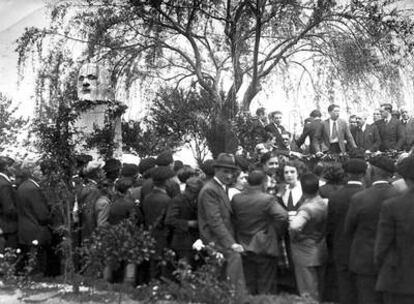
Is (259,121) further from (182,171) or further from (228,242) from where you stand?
(228,242)

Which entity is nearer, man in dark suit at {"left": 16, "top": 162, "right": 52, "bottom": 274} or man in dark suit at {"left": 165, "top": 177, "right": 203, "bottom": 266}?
man in dark suit at {"left": 165, "top": 177, "right": 203, "bottom": 266}

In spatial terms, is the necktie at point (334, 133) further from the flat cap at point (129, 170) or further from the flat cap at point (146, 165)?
the flat cap at point (129, 170)

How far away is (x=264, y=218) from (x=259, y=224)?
0.29 feet

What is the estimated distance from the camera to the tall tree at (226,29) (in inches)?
633

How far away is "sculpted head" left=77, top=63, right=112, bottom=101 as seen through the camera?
13281 millimetres

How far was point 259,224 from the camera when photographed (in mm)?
7195

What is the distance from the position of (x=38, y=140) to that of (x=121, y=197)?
4.19 feet

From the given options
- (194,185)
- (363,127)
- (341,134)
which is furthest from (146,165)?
(363,127)

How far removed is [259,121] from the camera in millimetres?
12750

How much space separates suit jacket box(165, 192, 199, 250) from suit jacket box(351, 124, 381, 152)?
17.7ft

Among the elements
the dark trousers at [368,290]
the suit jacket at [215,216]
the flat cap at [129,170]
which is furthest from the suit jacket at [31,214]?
the dark trousers at [368,290]

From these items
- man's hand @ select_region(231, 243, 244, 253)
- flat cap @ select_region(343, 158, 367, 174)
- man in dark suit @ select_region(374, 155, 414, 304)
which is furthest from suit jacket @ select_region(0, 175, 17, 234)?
man in dark suit @ select_region(374, 155, 414, 304)

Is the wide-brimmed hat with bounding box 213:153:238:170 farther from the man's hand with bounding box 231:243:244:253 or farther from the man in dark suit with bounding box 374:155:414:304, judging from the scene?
the man in dark suit with bounding box 374:155:414:304

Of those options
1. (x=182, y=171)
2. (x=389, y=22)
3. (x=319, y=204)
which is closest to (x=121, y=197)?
(x=182, y=171)
